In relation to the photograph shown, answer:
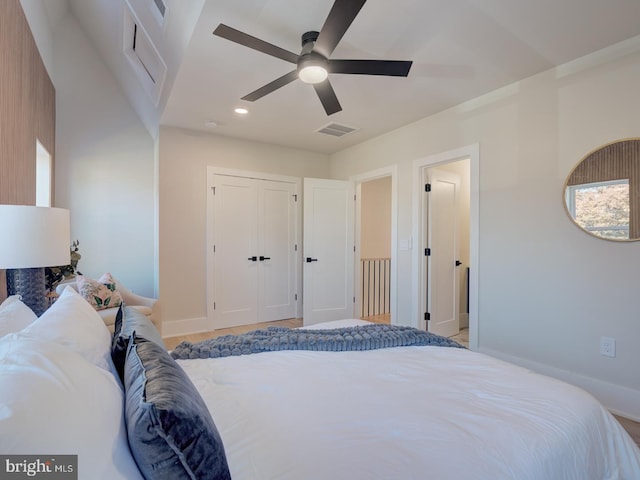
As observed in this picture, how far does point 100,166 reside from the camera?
4.35 metres

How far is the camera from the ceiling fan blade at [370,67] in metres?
2.00

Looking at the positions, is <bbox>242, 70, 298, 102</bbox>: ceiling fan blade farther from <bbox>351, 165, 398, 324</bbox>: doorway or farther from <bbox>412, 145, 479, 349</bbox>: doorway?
<bbox>351, 165, 398, 324</bbox>: doorway

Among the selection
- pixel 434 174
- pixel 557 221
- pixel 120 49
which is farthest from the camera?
pixel 434 174

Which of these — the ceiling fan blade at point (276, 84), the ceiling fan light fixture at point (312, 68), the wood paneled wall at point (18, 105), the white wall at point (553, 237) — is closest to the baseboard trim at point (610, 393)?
the white wall at point (553, 237)

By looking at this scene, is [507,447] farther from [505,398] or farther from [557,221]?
[557,221]

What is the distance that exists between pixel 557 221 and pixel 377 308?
3046 millimetres

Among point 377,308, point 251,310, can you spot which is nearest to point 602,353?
point 377,308

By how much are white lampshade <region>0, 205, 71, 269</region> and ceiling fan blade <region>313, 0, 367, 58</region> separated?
1.74 meters

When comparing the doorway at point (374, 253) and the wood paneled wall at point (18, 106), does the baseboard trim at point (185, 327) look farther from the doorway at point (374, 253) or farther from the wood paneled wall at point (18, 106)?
the doorway at point (374, 253)

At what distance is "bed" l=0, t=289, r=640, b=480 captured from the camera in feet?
2.04

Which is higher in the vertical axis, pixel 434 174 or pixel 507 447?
pixel 434 174

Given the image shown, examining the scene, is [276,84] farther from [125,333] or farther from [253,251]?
[253,251]

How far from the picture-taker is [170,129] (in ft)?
12.9

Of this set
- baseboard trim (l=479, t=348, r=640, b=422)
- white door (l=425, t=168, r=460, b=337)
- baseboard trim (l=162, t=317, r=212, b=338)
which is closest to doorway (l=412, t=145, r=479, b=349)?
white door (l=425, t=168, r=460, b=337)
